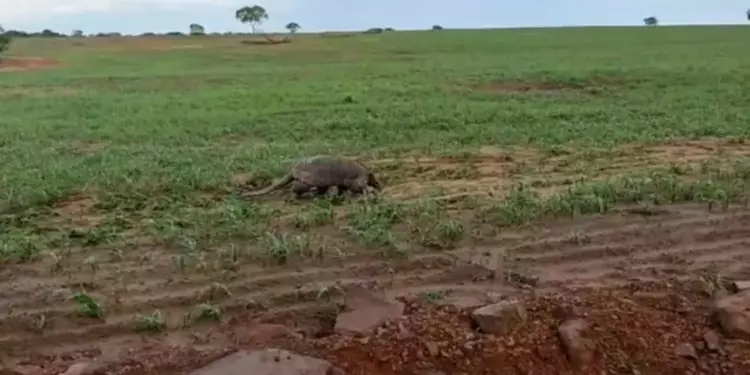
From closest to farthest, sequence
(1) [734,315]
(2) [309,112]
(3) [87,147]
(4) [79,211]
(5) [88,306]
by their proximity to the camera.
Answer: (5) [88,306] < (1) [734,315] < (4) [79,211] < (3) [87,147] < (2) [309,112]

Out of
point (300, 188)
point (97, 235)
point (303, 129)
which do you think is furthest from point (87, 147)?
point (97, 235)

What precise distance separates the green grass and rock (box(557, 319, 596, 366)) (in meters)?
0.96

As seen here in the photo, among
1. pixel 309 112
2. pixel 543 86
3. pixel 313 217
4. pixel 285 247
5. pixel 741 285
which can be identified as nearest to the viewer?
pixel 741 285

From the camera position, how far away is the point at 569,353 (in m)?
3.66

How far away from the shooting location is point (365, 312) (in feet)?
12.2

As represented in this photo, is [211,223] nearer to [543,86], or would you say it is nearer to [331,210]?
[331,210]

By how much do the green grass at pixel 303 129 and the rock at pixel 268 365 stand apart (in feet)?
2.97

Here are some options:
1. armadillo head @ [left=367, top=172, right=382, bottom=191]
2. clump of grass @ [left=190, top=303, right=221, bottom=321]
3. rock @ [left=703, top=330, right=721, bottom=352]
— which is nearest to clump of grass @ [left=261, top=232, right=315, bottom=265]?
clump of grass @ [left=190, top=303, right=221, bottom=321]

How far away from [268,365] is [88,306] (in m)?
0.90

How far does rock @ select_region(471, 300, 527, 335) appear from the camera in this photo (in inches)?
144

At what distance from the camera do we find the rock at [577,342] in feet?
12.0

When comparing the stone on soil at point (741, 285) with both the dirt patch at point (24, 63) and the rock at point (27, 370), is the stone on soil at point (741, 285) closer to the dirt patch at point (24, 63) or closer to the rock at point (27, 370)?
the rock at point (27, 370)

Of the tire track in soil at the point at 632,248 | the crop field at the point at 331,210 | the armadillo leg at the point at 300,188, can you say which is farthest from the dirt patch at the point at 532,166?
the tire track in soil at the point at 632,248

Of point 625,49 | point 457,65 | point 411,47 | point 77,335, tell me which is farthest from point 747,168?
point 411,47
